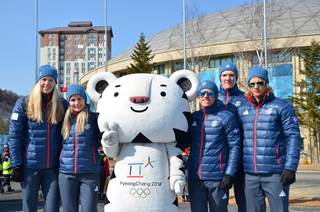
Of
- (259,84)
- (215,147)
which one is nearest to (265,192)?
(215,147)

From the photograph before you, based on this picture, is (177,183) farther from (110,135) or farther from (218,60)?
(218,60)

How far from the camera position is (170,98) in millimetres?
5172

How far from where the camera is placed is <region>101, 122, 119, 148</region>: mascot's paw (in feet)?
16.2

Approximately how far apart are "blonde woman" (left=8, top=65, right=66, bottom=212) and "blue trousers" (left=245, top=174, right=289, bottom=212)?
2212mm

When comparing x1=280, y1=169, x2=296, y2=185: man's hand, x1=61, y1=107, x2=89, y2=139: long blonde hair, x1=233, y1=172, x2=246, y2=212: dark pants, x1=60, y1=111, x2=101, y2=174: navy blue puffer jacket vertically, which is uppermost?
x1=61, y1=107, x2=89, y2=139: long blonde hair

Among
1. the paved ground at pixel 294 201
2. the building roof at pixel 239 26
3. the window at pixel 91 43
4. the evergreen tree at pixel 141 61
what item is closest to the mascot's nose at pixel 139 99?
the paved ground at pixel 294 201

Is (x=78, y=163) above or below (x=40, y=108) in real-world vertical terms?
below

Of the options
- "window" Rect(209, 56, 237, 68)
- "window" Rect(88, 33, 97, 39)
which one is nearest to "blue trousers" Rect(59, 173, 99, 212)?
"window" Rect(209, 56, 237, 68)

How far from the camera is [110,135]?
4934 mm

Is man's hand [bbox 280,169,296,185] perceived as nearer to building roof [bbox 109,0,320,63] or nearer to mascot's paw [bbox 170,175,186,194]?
mascot's paw [bbox 170,175,186,194]

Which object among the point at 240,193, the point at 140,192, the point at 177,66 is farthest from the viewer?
the point at 177,66

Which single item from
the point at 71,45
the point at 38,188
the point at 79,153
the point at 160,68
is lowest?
the point at 38,188

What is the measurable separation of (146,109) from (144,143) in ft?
1.32

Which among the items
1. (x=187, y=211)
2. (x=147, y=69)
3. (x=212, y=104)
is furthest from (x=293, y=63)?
(x=212, y=104)
